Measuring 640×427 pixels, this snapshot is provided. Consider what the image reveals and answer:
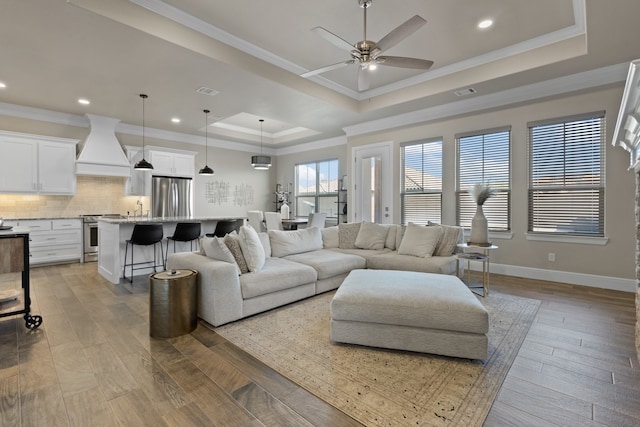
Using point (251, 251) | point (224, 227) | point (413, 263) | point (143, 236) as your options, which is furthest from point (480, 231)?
point (143, 236)

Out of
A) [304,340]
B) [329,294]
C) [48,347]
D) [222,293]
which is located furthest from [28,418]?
[329,294]

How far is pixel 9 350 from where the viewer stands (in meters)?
2.41

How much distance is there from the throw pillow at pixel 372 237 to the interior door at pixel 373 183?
5.11ft

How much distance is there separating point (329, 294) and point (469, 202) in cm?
315

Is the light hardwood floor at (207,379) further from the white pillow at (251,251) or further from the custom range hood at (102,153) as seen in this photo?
the custom range hood at (102,153)

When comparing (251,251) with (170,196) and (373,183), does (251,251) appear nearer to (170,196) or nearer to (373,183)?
(373,183)

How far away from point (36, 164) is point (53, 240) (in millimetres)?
1413

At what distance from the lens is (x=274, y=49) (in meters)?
4.09

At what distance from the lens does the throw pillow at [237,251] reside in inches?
126

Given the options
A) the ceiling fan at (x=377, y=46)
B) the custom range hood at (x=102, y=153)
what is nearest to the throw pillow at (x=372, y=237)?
the ceiling fan at (x=377, y=46)

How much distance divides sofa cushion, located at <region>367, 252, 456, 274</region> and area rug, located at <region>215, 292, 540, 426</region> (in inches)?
38.2

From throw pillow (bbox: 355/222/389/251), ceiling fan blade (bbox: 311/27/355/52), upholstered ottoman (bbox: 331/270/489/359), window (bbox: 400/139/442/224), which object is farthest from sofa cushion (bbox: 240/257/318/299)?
window (bbox: 400/139/442/224)

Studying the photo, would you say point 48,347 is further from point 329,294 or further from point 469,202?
point 469,202

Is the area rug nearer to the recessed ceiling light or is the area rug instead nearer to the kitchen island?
the kitchen island
